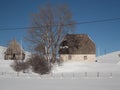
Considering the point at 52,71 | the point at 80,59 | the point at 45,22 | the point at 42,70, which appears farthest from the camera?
the point at 80,59

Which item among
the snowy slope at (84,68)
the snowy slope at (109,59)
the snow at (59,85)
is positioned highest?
the snowy slope at (109,59)

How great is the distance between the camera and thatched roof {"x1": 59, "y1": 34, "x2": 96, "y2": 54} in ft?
178

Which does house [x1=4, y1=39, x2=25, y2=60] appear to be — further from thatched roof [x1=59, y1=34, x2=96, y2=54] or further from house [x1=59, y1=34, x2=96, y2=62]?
thatched roof [x1=59, y1=34, x2=96, y2=54]

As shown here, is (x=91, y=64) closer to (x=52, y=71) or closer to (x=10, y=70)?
(x=52, y=71)

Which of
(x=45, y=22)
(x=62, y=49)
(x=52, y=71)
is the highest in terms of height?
(x=45, y=22)

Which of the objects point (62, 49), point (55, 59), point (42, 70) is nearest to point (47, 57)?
point (55, 59)

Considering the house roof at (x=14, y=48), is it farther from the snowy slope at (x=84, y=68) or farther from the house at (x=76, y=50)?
the snowy slope at (x=84, y=68)

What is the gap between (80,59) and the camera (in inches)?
2147

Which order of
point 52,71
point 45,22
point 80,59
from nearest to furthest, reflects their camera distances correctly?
point 52,71 < point 45,22 < point 80,59

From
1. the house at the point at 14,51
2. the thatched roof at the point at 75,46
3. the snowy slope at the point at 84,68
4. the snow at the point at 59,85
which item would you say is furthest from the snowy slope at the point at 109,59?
the snow at the point at 59,85

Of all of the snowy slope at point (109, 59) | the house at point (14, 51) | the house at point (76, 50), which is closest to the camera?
the house at point (76, 50)

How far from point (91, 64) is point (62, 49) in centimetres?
917

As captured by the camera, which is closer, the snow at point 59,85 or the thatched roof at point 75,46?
the snow at point 59,85

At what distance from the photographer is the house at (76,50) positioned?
54281mm
